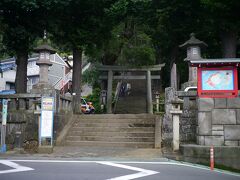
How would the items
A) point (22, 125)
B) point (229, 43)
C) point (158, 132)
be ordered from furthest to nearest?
point (229, 43) < point (22, 125) < point (158, 132)

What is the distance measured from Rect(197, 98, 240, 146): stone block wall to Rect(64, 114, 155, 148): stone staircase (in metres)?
2.79

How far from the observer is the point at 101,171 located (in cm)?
898

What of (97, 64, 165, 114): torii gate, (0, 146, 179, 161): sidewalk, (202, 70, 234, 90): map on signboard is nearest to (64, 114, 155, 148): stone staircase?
(0, 146, 179, 161): sidewalk

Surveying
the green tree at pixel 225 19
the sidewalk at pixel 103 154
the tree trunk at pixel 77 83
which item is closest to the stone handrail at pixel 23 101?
the sidewalk at pixel 103 154

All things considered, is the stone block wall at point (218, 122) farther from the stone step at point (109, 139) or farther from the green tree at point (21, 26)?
the green tree at point (21, 26)

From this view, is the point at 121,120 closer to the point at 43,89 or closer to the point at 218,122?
the point at 43,89

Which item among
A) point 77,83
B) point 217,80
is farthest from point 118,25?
point 217,80

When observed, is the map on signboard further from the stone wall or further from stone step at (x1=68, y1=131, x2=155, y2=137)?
the stone wall

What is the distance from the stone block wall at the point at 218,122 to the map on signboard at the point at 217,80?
481mm

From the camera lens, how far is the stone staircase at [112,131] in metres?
14.2

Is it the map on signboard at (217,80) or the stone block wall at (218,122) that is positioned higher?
the map on signboard at (217,80)

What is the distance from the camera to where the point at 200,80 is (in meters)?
12.1

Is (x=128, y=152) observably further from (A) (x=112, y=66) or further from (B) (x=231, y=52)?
(A) (x=112, y=66)

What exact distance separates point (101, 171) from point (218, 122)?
202 inches
